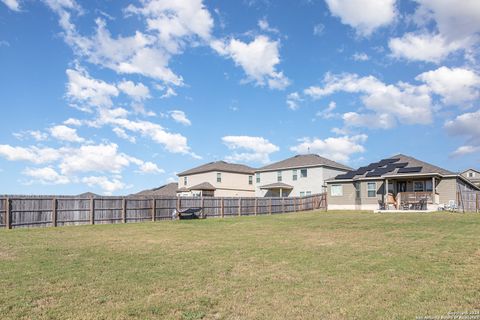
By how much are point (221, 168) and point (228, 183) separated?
231 centimetres

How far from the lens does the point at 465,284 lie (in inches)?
284

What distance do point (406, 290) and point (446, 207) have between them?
27.1 metres

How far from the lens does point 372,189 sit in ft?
115

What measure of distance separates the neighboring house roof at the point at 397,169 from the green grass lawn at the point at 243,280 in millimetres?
19310

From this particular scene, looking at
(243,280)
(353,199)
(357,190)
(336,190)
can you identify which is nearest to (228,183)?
(336,190)

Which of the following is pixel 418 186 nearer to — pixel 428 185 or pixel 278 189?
pixel 428 185

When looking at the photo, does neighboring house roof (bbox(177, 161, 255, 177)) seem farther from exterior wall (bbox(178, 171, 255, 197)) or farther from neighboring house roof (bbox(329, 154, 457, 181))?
neighboring house roof (bbox(329, 154, 457, 181))

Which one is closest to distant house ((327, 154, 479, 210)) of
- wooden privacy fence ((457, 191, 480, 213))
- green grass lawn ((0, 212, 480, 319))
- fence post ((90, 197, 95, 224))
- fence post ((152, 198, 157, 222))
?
wooden privacy fence ((457, 191, 480, 213))

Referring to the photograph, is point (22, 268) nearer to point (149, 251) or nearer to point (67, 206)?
point (149, 251)

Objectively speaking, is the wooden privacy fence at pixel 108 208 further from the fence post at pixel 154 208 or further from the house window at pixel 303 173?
the house window at pixel 303 173

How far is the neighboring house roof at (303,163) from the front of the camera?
→ 149ft

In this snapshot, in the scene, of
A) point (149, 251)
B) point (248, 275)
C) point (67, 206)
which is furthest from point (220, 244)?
point (67, 206)

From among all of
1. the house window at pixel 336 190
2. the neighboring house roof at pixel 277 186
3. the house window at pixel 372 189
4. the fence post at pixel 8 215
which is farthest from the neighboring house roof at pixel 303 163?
the fence post at pixel 8 215

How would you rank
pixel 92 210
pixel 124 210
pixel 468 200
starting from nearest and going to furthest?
pixel 92 210 → pixel 124 210 → pixel 468 200
